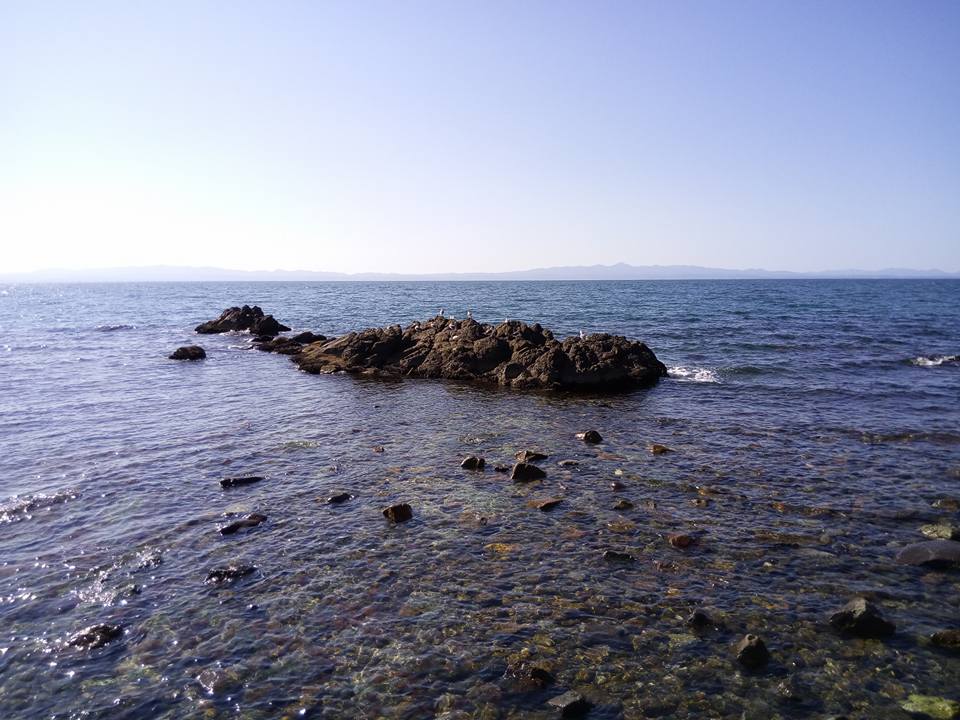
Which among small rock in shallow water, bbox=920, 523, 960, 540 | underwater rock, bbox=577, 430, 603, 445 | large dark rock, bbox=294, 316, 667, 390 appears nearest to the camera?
small rock in shallow water, bbox=920, 523, 960, 540

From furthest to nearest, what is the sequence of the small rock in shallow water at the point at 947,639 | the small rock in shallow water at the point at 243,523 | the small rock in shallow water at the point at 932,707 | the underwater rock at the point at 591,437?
the underwater rock at the point at 591,437 → the small rock in shallow water at the point at 243,523 → the small rock in shallow water at the point at 947,639 → the small rock in shallow water at the point at 932,707

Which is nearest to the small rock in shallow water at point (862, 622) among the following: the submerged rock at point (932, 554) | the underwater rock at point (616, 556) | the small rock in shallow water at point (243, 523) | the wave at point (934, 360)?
the submerged rock at point (932, 554)

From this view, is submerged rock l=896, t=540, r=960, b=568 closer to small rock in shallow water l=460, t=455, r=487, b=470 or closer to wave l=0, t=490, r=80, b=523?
small rock in shallow water l=460, t=455, r=487, b=470

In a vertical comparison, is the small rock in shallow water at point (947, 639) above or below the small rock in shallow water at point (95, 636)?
above

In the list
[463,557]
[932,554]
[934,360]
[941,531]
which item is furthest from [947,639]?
[934,360]

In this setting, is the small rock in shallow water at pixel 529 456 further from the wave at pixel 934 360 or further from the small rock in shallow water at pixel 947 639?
the wave at pixel 934 360

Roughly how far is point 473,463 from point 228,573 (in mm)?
8058

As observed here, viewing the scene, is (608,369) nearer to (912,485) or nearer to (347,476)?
(912,485)

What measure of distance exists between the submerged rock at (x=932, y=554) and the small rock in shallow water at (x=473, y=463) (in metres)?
10.6

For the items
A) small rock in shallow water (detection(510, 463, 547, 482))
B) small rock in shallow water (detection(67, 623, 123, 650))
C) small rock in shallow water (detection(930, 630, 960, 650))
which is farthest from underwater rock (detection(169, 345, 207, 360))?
small rock in shallow water (detection(930, 630, 960, 650))

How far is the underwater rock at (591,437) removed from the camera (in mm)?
19750

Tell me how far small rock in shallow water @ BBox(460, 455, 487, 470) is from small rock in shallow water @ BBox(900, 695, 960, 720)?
37.2ft

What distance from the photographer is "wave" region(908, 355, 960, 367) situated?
117 ft

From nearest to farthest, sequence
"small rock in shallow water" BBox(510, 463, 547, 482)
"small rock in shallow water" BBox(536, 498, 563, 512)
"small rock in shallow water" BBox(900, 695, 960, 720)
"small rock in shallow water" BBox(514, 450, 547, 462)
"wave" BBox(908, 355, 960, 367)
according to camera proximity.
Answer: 1. "small rock in shallow water" BBox(900, 695, 960, 720)
2. "small rock in shallow water" BBox(536, 498, 563, 512)
3. "small rock in shallow water" BBox(510, 463, 547, 482)
4. "small rock in shallow water" BBox(514, 450, 547, 462)
5. "wave" BBox(908, 355, 960, 367)
